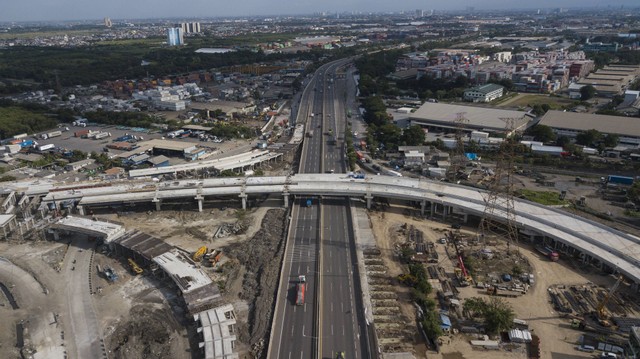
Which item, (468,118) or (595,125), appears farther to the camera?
(468,118)

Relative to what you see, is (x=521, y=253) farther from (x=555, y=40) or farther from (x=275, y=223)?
(x=555, y=40)

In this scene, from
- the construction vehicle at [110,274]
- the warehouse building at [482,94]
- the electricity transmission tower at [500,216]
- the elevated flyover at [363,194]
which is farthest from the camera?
the warehouse building at [482,94]

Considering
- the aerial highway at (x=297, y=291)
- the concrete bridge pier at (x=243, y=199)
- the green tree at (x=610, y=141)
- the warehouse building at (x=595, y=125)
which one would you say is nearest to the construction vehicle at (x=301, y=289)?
the aerial highway at (x=297, y=291)

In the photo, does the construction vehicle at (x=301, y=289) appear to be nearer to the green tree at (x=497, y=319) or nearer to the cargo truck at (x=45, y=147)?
the green tree at (x=497, y=319)

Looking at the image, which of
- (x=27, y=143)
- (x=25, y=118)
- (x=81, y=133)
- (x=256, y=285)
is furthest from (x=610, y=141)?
(x=25, y=118)

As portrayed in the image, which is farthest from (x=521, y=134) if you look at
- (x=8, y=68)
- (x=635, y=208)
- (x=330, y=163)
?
(x=8, y=68)

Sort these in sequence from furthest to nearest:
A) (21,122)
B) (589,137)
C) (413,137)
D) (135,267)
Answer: (21,122), (413,137), (589,137), (135,267)

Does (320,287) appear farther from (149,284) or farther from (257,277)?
(149,284)

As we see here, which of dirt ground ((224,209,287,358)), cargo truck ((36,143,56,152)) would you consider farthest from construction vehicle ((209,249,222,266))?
cargo truck ((36,143,56,152))
